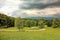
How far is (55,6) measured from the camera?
8.94ft

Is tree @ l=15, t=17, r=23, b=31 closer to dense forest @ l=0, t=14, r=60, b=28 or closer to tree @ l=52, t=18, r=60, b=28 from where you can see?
dense forest @ l=0, t=14, r=60, b=28

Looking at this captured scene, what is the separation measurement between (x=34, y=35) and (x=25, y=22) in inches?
11.1

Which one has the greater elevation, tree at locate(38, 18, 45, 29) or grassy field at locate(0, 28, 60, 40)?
tree at locate(38, 18, 45, 29)

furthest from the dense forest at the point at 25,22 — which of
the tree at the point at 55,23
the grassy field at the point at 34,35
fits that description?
the grassy field at the point at 34,35

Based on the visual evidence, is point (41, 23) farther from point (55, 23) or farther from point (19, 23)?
point (19, 23)

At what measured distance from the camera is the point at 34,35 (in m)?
2.70

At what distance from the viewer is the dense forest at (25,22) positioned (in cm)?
269

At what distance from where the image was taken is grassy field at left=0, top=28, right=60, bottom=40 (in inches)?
104

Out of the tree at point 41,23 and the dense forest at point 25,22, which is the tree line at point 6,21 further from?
the tree at point 41,23

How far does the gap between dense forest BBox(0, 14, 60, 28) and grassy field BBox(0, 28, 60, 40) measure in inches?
4.2

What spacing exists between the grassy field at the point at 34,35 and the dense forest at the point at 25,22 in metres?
0.11

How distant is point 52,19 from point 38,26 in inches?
10.7

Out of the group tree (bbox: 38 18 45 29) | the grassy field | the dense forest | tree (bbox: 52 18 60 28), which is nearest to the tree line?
the dense forest

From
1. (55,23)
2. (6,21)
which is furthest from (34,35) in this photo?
(6,21)
